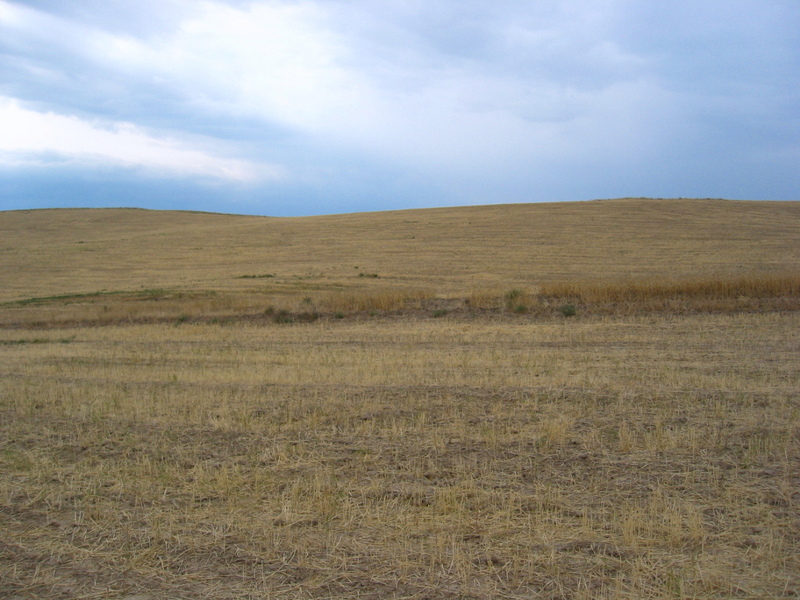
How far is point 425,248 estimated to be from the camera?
3712 centimetres

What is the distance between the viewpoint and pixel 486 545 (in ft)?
15.3

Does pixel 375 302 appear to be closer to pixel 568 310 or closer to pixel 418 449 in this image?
pixel 568 310

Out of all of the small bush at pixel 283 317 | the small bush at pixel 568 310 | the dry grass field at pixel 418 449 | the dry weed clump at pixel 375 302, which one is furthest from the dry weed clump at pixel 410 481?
the dry weed clump at pixel 375 302

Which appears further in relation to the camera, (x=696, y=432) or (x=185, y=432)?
(x=185, y=432)

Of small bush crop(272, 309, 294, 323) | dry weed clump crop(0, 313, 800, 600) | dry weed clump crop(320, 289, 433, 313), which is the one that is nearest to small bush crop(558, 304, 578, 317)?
dry weed clump crop(320, 289, 433, 313)

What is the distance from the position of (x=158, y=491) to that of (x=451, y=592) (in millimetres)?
3107

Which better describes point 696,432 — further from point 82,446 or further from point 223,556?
Result: point 82,446

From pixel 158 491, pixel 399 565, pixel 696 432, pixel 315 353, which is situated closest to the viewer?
pixel 399 565

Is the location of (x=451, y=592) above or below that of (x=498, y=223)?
below

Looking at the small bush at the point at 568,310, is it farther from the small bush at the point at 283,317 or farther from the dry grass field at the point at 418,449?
the small bush at the point at 283,317

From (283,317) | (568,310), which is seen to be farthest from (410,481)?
(283,317)

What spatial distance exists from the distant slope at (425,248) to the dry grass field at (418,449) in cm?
824

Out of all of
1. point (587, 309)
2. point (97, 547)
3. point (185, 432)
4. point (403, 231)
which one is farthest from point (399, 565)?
point (403, 231)

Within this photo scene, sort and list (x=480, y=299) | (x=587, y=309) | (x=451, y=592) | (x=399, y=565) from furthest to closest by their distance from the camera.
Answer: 1. (x=480, y=299)
2. (x=587, y=309)
3. (x=399, y=565)
4. (x=451, y=592)
